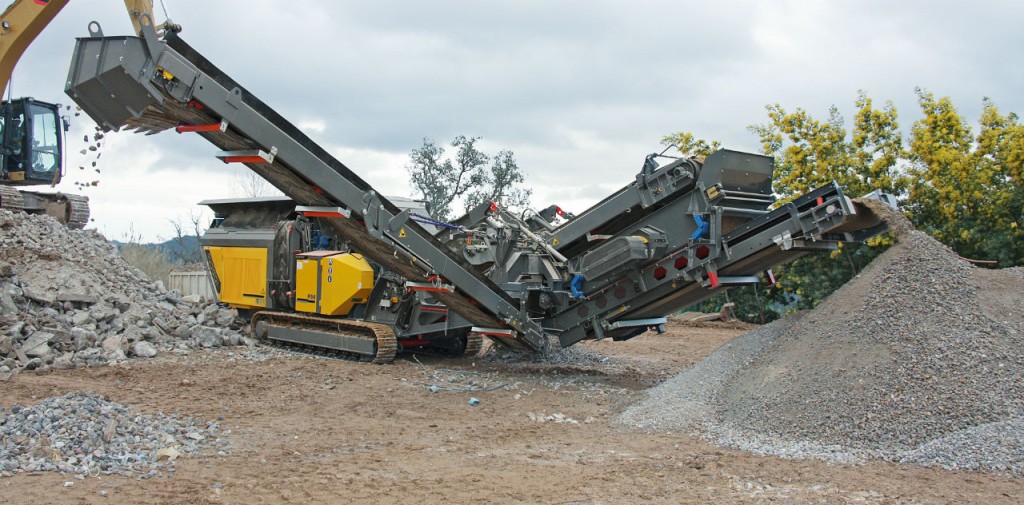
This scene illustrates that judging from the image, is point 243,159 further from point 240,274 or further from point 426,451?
point 240,274

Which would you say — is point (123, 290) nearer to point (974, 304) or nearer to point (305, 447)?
point (305, 447)

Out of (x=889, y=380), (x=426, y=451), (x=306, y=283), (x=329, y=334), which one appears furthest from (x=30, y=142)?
(x=889, y=380)

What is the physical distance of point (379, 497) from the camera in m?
5.11

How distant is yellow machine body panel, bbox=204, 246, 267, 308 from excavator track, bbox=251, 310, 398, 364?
0.31 metres

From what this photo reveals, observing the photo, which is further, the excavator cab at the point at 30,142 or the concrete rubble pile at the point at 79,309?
the excavator cab at the point at 30,142

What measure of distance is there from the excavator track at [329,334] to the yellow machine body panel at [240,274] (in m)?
0.31

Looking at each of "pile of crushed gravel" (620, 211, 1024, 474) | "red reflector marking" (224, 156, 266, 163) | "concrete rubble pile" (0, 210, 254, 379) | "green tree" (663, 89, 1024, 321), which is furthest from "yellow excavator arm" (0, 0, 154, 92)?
"green tree" (663, 89, 1024, 321)

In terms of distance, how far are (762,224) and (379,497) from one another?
5.01m

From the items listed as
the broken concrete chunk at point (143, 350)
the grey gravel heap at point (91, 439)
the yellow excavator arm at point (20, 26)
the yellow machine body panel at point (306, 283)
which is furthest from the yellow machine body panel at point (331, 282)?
the grey gravel heap at point (91, 439)

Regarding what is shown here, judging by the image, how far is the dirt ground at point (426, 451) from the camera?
5.12m

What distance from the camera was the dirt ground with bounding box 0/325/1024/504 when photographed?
16.8 ft

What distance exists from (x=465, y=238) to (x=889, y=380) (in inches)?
220

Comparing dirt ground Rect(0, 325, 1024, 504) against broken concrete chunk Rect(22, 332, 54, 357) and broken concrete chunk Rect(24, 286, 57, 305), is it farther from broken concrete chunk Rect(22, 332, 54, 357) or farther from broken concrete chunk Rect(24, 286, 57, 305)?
broken concrete chunk Rect(24, 286, 57, 305)

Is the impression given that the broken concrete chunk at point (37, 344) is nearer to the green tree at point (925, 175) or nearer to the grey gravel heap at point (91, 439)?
the grey gravel heap at point (91, 439)
